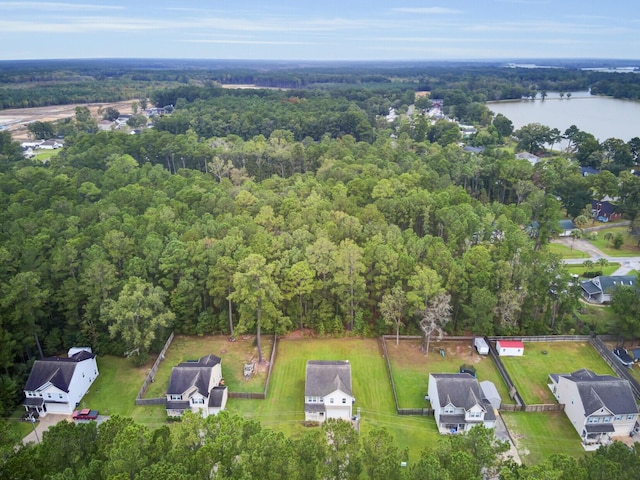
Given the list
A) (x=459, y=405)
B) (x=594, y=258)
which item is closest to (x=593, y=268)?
(x=594, y=258)

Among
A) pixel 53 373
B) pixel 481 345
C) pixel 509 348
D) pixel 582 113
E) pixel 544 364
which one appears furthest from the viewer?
pixel 582 113

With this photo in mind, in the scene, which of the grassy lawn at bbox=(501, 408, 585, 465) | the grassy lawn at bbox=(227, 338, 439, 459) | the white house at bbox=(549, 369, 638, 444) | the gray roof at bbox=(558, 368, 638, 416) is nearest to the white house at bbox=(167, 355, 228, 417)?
the grassy lawn at bbox=(227, 338, 439, 459)

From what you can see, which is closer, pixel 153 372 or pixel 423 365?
pixel 153 372

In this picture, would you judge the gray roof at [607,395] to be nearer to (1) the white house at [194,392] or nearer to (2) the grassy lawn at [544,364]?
(2) the grassy lawn at [544,364]

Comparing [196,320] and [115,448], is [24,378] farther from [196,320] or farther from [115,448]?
[115,448]

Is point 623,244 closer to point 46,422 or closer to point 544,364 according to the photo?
point 544,364

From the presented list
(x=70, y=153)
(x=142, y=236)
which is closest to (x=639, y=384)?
(x=142, y=236)
